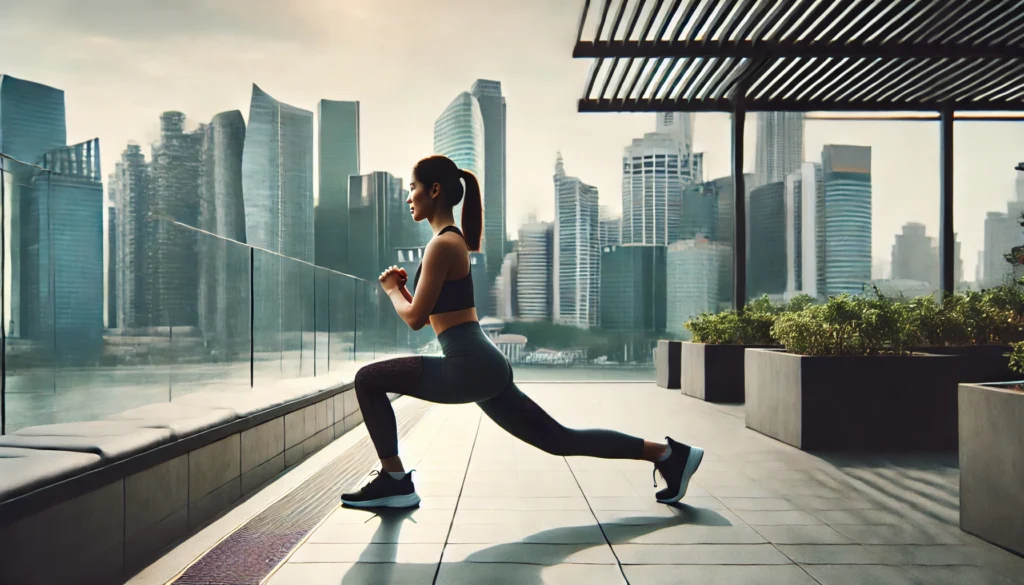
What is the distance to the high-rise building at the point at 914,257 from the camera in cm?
944

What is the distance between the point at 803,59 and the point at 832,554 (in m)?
6.20

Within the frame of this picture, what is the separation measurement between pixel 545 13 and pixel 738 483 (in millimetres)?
5915

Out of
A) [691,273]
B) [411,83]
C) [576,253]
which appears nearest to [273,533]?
[691,273]

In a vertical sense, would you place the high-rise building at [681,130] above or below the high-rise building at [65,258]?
above

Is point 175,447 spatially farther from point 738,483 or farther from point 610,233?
point 610,233

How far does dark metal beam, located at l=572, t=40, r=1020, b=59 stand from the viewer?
6.72m

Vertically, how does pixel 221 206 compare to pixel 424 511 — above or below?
above

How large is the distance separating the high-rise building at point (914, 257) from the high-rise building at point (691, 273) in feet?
11.9

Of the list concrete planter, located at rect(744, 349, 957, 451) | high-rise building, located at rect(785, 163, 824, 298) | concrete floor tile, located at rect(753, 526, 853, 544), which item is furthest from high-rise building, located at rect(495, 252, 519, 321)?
concrete floor tile, located at rect(753, 526, 853, 544)

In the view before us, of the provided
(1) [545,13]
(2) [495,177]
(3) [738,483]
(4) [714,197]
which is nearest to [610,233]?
(4) [714,197]

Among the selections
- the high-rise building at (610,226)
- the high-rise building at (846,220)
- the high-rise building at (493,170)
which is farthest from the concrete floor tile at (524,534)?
the high-rise building at (610,226)

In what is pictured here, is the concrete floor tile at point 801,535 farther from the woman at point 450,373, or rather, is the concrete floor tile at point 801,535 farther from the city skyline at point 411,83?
the city skyline at point 411,83

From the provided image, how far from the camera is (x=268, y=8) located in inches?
900

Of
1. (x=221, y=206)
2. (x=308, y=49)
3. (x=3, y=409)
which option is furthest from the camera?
(x=221, y=206)
